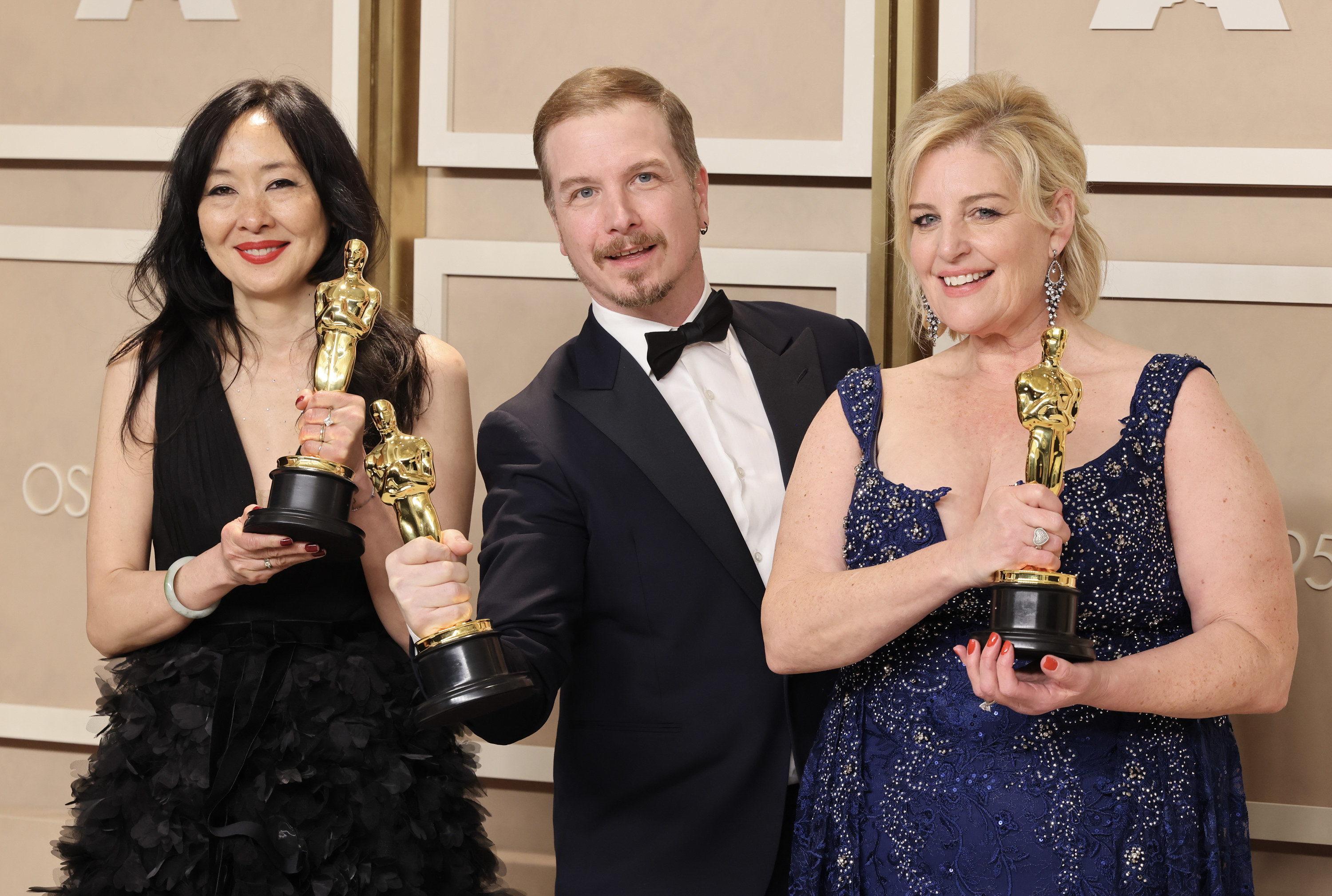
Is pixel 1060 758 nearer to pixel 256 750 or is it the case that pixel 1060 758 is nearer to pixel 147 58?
pixel 256 750

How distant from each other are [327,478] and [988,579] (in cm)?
82

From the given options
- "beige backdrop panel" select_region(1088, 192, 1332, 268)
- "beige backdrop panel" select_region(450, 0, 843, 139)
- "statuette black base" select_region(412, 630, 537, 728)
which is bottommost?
"statuette black base" select_region(412, 630, 537, 728)

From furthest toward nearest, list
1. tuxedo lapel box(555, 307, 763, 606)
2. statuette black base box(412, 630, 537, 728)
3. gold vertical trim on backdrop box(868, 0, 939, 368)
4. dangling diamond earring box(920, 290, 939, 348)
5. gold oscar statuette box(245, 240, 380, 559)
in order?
1. gold vertical trim on backdrop box(868, 0, 939, 368)
2. tuxedo lapel box(555, 307, 763, 606)
3. dangling diamond earring box(920, 290, 939, 348)
4. gold oscar statuette box(245, 240, 380, 559)
5. statuette black base box(412, 630, 537, 728)

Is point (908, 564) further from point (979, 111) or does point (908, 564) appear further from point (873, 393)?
→ point (979, 111)

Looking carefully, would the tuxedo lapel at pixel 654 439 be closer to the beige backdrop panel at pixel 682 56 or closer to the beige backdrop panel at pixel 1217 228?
the beige backdrop panel at pixel 682 56

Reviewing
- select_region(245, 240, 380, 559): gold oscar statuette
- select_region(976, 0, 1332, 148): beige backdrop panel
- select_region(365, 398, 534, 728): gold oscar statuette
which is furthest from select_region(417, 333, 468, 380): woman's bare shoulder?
select_region(976, 0, 1332, 148): beige backdrop panel

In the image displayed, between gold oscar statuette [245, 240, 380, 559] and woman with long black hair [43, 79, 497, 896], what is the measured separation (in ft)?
0.72

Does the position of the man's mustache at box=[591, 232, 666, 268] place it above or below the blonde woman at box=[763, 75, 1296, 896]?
above

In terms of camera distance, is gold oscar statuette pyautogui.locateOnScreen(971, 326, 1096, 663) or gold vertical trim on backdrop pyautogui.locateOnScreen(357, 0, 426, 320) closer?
gold oscar statuette pyautogui.locateOnScreen(971, 326, 1096, 663)

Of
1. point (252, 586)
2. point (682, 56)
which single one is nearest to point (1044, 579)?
point (252, 586)

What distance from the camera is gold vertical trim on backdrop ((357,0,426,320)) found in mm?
2990

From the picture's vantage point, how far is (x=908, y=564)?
1.50m

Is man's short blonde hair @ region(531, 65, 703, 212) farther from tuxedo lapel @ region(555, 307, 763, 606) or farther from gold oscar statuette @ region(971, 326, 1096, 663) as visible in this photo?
gold oscar statuette @ region(971, 326, 1096, 663)

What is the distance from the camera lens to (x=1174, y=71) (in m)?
2.64
